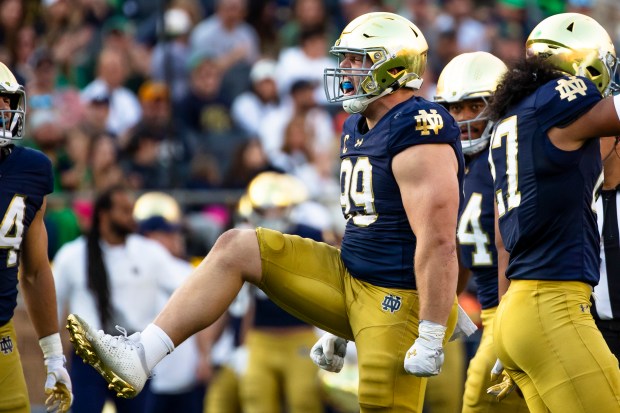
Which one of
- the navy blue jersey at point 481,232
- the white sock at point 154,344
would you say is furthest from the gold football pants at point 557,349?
the white sock at point 154,344

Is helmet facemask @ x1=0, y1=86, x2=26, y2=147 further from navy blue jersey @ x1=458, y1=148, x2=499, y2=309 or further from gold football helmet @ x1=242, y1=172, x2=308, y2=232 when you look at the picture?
gold football helmet @ x1=242, y1=172, x2=308, y2=232

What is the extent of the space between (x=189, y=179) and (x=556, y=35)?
6.11 metres

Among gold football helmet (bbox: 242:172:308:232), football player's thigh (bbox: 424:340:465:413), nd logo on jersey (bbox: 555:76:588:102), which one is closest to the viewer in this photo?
nd logo on jersey (bbox: 555:76:588:102)

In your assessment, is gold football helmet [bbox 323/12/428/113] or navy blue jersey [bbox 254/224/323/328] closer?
gold football helmet [bbox 323/12/428/113]

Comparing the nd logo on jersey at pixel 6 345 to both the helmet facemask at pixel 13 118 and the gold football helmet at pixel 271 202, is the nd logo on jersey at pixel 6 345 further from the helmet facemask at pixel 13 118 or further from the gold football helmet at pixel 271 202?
the gold football helmet at pixel 271 202

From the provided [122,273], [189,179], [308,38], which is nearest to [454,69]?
[122,273]

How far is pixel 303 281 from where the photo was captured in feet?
16.1

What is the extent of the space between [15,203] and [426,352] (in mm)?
1913

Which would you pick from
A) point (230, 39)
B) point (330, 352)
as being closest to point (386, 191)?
point (330, 352)

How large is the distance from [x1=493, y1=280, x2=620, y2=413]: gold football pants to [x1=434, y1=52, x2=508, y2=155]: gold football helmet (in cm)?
156

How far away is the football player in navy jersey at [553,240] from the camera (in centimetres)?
432

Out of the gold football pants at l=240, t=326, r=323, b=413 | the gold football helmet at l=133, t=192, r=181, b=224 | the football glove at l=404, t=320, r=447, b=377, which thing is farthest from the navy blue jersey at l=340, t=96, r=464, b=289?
the gold football helmet at l=133, t=192, r=181, b=224

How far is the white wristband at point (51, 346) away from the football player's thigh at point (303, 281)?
1113 millimetres

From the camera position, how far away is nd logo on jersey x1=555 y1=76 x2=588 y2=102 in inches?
174
